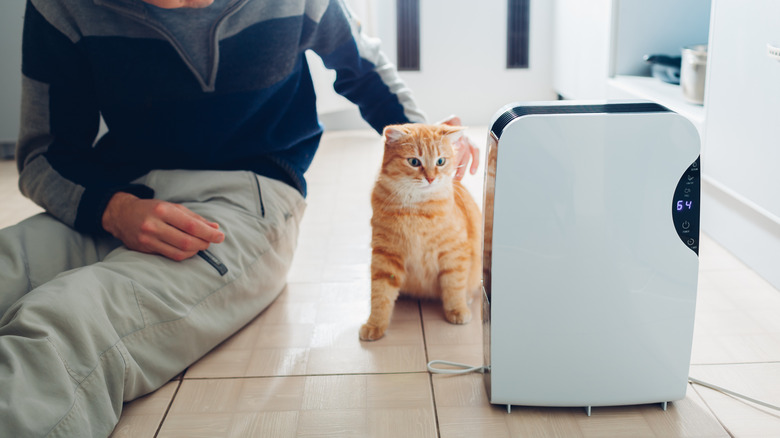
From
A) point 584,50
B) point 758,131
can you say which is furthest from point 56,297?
point 584,50

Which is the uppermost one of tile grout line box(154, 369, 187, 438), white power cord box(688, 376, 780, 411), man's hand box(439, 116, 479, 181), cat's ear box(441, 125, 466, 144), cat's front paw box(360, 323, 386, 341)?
cat's ear box(441, 125, 466, 144)

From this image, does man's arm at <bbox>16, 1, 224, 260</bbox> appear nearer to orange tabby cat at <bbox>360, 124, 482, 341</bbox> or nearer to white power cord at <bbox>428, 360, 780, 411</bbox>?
orange tabby cat at <bbox>360, 124, 482, 341</bbox>

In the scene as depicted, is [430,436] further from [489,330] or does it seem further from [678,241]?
[678,241]

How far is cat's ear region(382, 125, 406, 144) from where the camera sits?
3.70 feet

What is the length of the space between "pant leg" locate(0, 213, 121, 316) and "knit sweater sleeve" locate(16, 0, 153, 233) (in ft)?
0.09

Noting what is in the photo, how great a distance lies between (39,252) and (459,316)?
27.9 inches

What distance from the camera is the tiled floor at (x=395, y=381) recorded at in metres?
0.96

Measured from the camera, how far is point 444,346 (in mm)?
1181

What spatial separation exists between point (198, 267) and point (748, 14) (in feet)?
3.71

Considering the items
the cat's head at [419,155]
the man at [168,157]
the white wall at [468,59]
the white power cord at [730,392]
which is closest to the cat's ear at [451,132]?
the cat's head at [419,155]

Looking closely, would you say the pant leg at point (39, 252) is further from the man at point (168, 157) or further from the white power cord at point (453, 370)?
the white power cord at point (453, 370)

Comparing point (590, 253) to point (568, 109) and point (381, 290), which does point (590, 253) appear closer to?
point (568, 109)

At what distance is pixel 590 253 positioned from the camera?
2.99 ft

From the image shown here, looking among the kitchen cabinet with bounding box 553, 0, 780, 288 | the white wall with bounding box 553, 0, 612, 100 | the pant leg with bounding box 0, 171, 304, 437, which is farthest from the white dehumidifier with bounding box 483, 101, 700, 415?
the white wall with bounding box 553, 0, 612, 100
